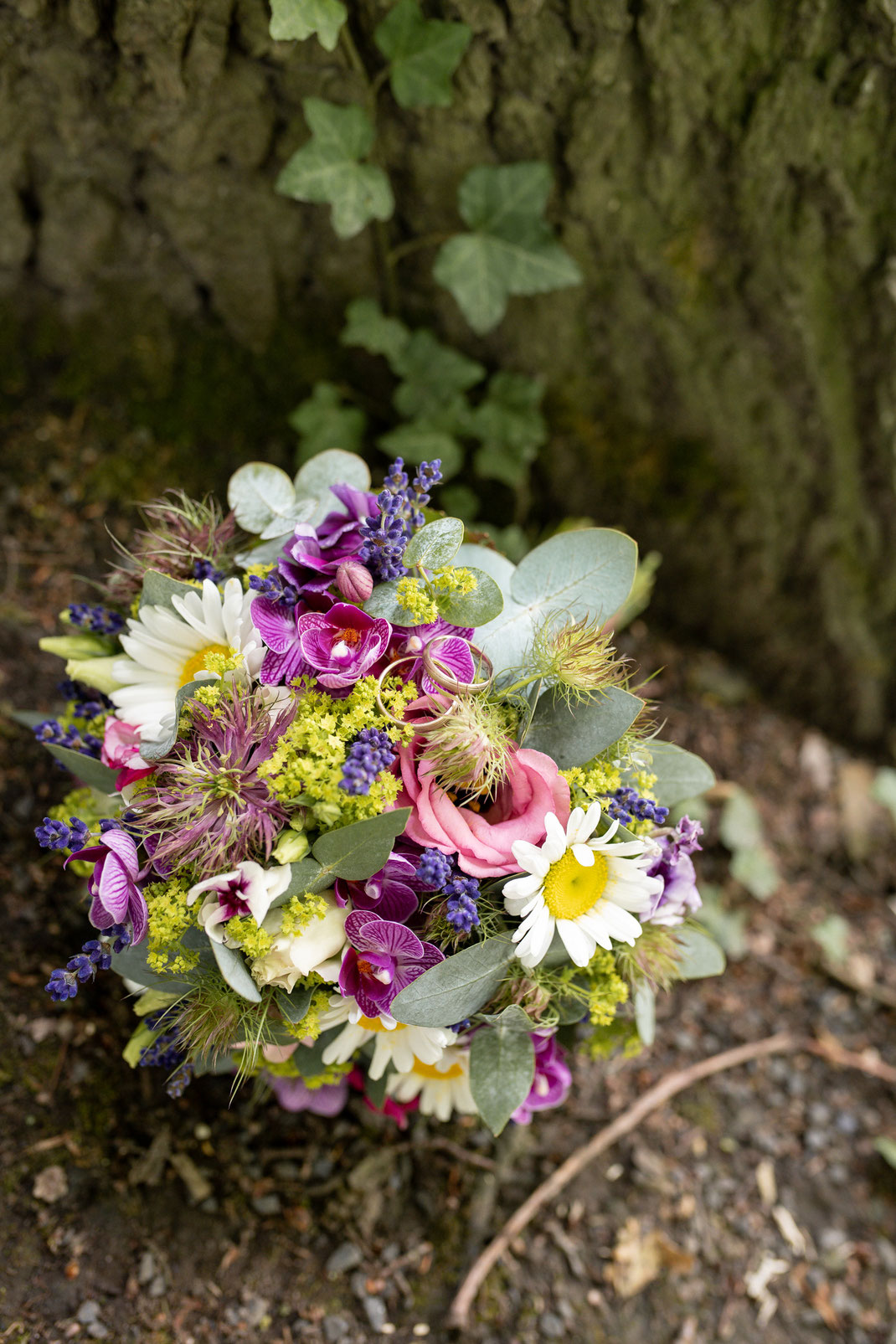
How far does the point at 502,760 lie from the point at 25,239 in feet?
4.78

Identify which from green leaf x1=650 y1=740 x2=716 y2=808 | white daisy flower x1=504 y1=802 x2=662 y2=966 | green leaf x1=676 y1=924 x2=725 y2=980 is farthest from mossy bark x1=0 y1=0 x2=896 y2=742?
white daisy flower x1=504 y1=802 x2=662 y2=966

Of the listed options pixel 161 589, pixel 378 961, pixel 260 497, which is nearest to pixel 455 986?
pixel 378 961

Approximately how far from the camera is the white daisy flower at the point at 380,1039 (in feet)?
3.71

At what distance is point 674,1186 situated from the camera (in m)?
1.79

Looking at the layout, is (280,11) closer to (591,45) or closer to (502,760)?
(591,45)

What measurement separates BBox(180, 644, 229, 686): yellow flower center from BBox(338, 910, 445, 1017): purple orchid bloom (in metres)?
0.39

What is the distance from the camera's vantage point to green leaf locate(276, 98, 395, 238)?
61.1 inches

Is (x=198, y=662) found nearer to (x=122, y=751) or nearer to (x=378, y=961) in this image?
(x=122, y=751)

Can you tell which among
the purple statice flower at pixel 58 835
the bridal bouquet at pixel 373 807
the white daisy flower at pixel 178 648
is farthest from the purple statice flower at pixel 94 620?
the purple statice flower at pixel 58 835

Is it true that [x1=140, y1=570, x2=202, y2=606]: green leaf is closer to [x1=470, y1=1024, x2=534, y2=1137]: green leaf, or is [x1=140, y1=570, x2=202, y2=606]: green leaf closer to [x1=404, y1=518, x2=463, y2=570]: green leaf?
[x1=404, y1=518, x2=463, y2=570]: green leaf

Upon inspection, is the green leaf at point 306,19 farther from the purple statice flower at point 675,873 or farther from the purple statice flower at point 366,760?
the purple statice flower at point 675,873

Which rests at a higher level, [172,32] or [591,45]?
[591,45]

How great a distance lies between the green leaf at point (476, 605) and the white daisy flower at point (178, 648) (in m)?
0.25

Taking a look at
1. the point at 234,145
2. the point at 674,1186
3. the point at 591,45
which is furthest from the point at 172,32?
the point at 674,1186
